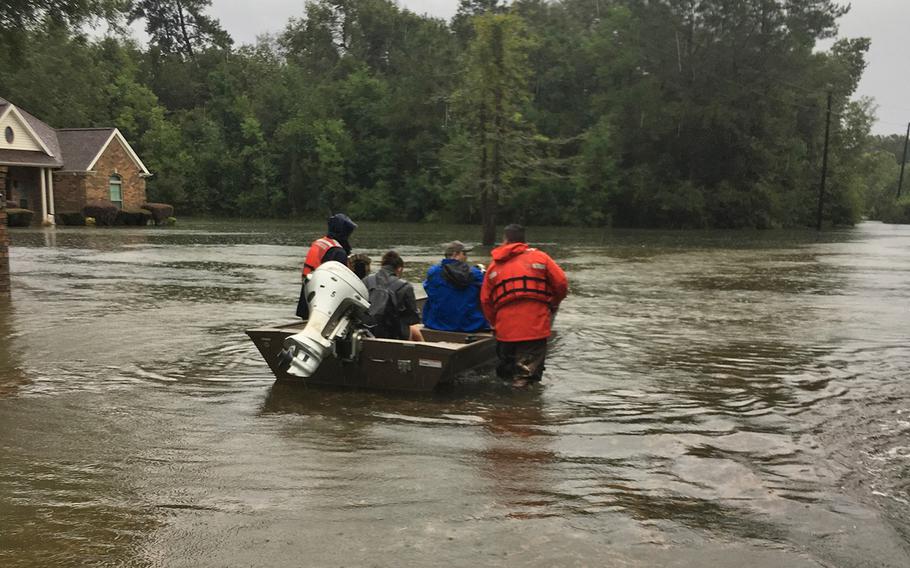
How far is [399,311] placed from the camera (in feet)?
27.5

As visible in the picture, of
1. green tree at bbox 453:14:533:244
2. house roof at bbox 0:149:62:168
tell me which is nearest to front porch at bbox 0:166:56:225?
house roof at bbox 0:149:62:168

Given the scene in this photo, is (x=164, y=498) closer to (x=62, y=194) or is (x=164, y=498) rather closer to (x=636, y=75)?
(x=62, y=194)

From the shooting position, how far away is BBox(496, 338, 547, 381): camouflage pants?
802 cm

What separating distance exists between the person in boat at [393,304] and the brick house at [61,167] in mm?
36863

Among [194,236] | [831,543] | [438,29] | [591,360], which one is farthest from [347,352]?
[438,29]

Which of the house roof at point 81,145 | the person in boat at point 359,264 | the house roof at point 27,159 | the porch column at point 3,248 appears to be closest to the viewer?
the person in boat at point 359,264

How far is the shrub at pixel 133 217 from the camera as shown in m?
45.8

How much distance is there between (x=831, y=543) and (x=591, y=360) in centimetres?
535

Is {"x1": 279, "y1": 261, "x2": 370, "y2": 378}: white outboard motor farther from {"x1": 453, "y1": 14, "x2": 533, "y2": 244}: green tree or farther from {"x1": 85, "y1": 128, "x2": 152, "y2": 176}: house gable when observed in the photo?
{"x1": 85, "y1": 128, "x2": 152, "y2": 176}: house gable

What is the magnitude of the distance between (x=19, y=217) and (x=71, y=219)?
15.0 ft

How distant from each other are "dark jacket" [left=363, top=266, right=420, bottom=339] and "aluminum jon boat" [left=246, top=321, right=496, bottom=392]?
1.78 ft

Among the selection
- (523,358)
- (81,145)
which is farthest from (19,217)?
(523,358)

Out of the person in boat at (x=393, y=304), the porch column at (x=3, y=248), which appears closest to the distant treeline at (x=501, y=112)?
the porch column at (x=3, y=248)

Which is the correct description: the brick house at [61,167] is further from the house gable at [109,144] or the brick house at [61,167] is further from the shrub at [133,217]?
the shrub at [133,217]
